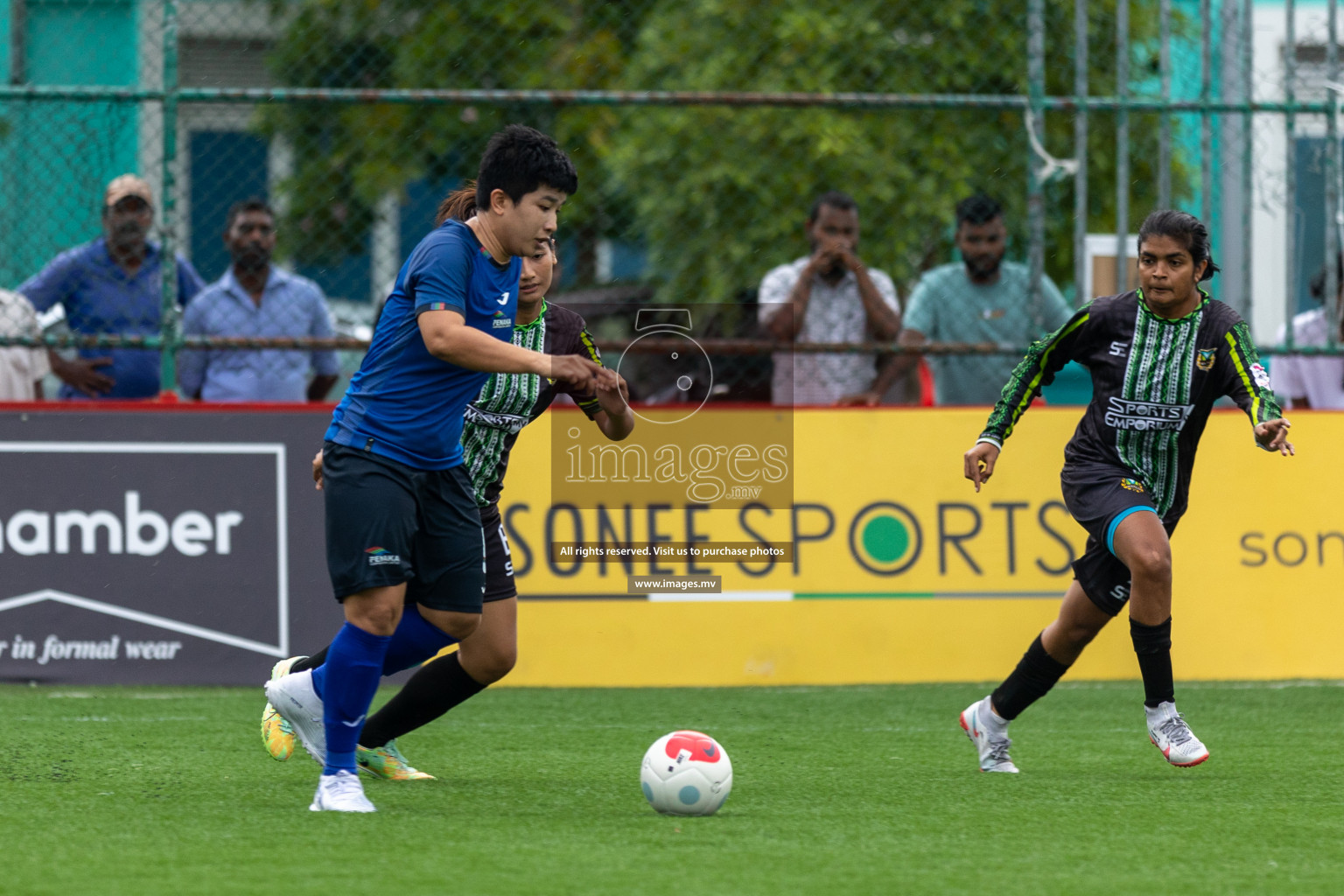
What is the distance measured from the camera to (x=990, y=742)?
614 cm

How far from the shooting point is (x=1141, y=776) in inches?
238

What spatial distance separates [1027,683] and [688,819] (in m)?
1.63

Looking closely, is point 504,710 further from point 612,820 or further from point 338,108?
point 338,108

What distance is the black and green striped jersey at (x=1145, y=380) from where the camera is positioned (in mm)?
6250

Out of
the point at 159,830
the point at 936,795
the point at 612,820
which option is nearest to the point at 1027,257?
the point at 936,795

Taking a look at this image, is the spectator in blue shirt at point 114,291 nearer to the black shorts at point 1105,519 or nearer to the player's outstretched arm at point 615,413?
the player's outstretched arm at point 615,413

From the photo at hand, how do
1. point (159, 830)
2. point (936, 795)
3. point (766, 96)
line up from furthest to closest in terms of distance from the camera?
point (766, 96), point (936, 795), point (159, 830)

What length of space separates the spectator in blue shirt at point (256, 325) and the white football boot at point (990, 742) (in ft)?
13.2

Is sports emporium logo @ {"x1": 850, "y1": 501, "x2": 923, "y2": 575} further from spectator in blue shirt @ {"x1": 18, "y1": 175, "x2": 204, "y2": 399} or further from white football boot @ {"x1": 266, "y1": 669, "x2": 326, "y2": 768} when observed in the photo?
white football boot @ {"x1": 266, "y1": 669, "x2": 326, "y2": 768}

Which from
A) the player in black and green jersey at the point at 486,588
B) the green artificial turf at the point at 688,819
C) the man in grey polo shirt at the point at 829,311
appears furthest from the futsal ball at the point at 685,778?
the man in grey polo shirt at the point at 829,311

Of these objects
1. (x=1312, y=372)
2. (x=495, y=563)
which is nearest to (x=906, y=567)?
(x=1312, y=372)

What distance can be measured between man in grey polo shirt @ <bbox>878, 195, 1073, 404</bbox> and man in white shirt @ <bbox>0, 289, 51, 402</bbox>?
420 cm

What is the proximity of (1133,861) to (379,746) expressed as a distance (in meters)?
2.53

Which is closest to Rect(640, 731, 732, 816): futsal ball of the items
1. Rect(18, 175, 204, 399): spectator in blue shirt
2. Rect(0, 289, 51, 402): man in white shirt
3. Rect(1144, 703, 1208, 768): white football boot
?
Rect(1144, 703, 1208, 768): white football boot
